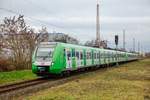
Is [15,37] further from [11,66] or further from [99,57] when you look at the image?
[99,57]

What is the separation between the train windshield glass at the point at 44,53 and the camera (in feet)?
88.0

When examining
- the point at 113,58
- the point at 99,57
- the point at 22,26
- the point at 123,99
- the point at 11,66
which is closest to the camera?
the point at 123,99

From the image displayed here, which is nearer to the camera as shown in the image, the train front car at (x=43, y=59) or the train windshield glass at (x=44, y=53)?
the train front car at (x=43, y=59)

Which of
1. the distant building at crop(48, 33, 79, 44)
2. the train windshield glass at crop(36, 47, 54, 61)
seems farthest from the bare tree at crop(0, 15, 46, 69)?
the train windshield glass at crop(36, 47, 54, 61)

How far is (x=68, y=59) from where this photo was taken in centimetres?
2928

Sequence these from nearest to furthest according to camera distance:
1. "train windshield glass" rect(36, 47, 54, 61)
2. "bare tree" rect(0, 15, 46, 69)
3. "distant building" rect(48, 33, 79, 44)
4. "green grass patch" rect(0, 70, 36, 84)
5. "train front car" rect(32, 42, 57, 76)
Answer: "green grass patch" rect(0, 70, 36, 84), "train front car" rect(32, 42, 57, 76), "train windshield glass" rect(36, 47, 54, 61), "distant building" rect(48, 33, 79, 44), "bare tree" rect(0, 15, 46, 69)

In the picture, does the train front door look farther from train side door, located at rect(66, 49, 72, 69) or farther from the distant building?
the distant building

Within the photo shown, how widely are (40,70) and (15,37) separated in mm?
14770

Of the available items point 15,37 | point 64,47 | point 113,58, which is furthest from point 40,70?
point 113,58

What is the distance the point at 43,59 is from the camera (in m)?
26.8

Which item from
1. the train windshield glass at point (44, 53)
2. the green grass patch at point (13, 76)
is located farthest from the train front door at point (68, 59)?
the green grass patch at point (13, 76)

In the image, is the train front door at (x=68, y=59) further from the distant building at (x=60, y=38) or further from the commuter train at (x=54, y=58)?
the distant building at (x=60, y=38)

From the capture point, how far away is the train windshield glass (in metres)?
26.8

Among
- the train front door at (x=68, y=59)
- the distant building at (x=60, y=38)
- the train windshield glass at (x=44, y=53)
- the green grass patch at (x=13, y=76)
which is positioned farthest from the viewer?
the distant building at (x=60, y=38)
